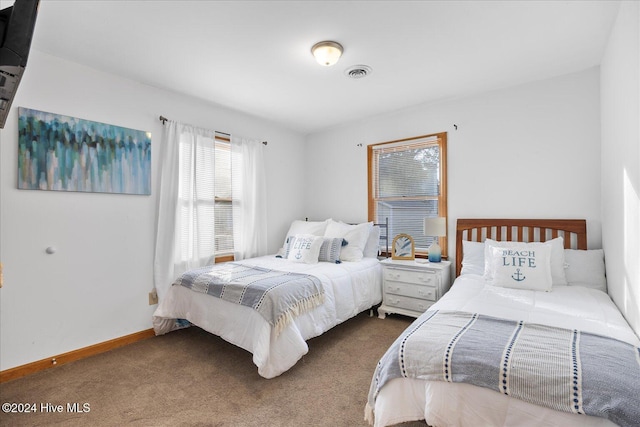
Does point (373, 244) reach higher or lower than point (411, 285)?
higher

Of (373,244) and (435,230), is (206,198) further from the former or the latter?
(435,230)

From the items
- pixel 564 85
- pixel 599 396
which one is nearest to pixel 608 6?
pixel 564 85

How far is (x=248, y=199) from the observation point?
3.83 metres

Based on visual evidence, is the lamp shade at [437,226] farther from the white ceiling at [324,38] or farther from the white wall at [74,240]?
the white wall at [74,240]

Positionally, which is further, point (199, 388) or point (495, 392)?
point (199, 388)

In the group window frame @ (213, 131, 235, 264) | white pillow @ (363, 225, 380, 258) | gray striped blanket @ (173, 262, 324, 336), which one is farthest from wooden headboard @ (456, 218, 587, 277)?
window frame @ (213, 131, 235, 264)

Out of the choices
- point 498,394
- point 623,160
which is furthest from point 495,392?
point 623,160

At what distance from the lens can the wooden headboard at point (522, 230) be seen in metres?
2.73

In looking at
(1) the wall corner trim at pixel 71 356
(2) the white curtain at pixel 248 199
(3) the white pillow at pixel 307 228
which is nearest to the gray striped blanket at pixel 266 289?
(1) the wall corner trim at pixel 71 356

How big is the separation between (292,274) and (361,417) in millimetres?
1236

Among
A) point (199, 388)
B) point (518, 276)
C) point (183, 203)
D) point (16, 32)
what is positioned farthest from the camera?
point (183, 203)

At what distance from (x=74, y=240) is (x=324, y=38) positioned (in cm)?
261

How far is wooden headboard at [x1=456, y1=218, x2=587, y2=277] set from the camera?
2729mm

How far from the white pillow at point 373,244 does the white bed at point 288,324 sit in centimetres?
10
